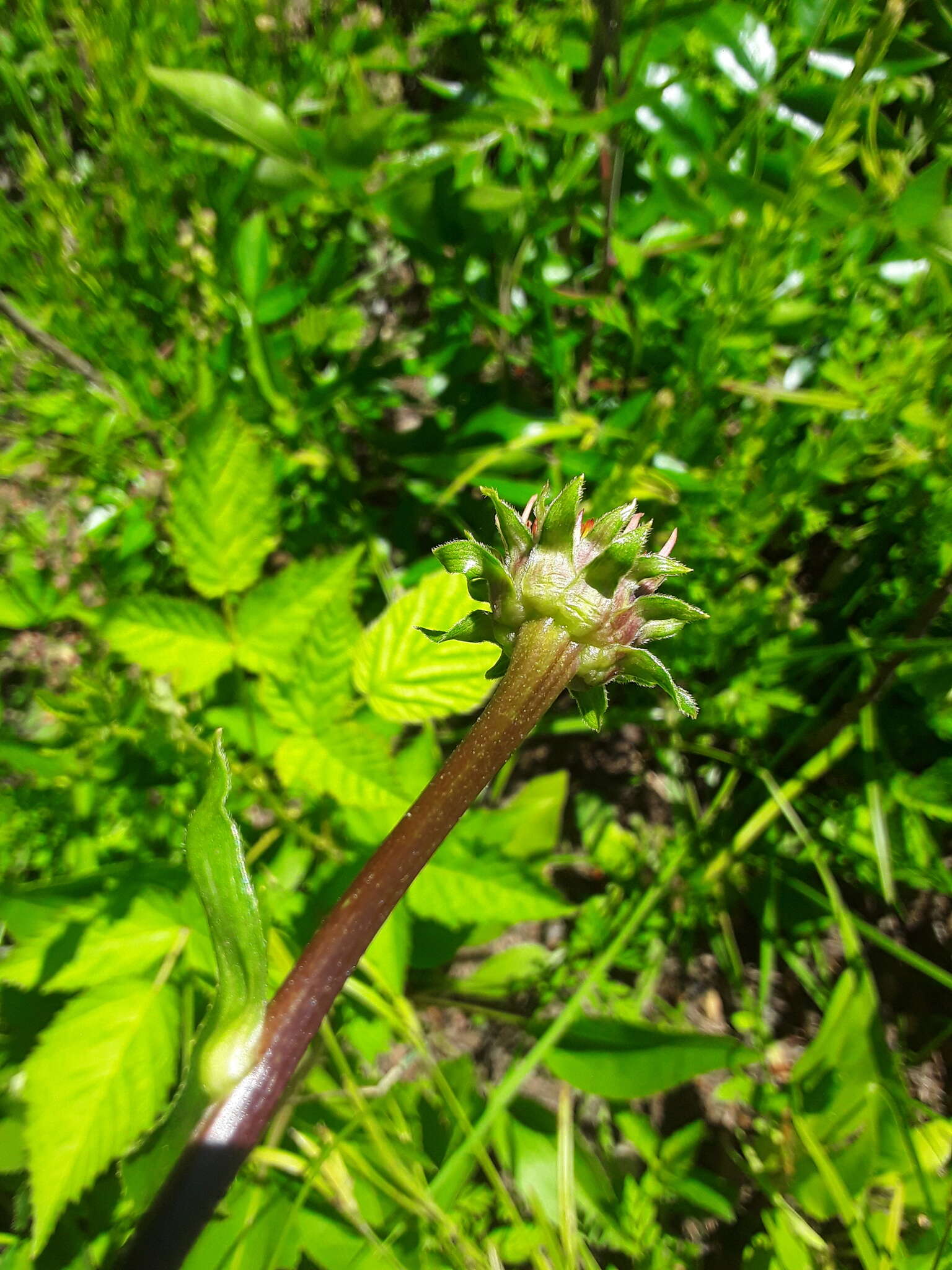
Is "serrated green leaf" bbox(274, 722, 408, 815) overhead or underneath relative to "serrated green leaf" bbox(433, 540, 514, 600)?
underneath

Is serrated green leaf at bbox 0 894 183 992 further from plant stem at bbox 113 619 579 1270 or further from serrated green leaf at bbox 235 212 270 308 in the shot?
serrated green leaf at bbox 235 212 270 308

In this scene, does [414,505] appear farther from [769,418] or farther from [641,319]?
[769,418]

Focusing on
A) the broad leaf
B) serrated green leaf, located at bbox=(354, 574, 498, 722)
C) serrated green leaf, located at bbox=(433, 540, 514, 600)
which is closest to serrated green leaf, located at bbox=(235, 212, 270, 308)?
serrated green leaf, located at bbox=(354, 574, 498, 722)

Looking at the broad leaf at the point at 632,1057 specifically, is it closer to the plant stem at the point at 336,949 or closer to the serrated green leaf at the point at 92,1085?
the serrated green leaf at the point at 92,1085

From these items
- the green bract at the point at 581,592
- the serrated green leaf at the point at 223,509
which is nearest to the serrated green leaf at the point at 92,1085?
the serrated green leaf at the point at 223,509

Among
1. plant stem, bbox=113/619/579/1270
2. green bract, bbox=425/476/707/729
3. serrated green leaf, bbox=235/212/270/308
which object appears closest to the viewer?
plant stem, bbox=113/619/579/1270

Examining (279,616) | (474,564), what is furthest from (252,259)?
(474,564)

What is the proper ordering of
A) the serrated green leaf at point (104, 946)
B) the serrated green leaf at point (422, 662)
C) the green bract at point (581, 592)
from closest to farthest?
the green bract at point (581, 592) → the serrated green leaf at point (104, 946) → the serrated green leaf at point (422, 662)

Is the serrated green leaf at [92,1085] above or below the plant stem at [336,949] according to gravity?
below
